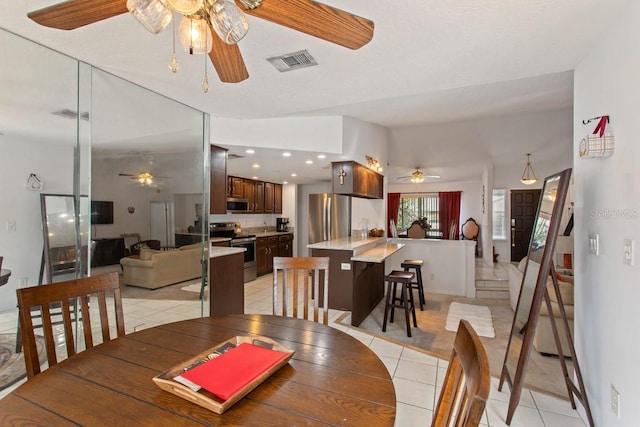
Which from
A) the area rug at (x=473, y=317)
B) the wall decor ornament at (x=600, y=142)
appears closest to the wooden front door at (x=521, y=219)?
the area rug at (x=473, y=317)

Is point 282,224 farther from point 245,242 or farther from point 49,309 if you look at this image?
point 49,309

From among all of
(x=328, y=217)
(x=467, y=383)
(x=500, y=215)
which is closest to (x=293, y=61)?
Answer: (x=467, y=383)

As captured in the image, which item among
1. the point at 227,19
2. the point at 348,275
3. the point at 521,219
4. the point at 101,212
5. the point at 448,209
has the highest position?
the point at 227,19

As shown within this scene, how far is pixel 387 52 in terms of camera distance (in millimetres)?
1998

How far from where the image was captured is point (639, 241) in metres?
1.46

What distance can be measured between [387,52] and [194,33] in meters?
1.24

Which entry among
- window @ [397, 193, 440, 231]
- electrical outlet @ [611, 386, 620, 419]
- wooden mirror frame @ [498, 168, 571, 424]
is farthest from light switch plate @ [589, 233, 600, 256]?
→ window @ [397, 193, 440, 231]

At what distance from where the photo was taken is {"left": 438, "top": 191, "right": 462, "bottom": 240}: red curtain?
950 centimetres

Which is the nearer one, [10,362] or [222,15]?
[222,15]

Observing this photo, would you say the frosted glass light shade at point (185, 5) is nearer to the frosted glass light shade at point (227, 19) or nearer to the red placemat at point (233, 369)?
the frosted glass light shade at point (227, 19)

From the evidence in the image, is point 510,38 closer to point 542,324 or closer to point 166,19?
point 166,19

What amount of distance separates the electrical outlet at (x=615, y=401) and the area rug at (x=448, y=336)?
1.81ft

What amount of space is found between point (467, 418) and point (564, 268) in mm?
3257

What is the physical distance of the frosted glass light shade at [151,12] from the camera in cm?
103
